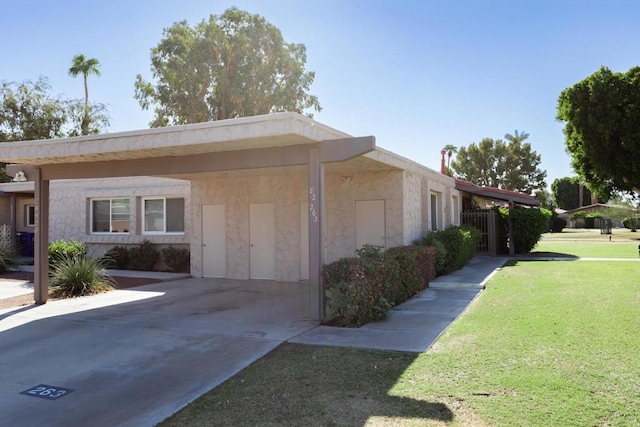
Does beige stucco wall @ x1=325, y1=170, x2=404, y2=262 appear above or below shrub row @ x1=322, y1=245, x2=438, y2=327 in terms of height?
above

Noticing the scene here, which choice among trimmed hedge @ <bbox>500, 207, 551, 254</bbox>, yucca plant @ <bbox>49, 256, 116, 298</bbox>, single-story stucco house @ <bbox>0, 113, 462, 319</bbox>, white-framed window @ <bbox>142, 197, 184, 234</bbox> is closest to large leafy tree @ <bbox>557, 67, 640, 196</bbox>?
trimmed hedge @ <bbox>500, 207, 551, 254</bbox>

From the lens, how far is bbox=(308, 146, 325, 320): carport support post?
7684mm

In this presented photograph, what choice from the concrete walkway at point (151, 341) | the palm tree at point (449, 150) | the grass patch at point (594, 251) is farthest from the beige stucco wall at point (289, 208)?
the palm tree at point (449, 150)

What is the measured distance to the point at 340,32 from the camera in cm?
1323

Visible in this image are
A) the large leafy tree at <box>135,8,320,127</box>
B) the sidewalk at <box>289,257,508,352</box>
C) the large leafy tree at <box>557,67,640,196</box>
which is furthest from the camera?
the large leafy tree at <box>135,8,320,127</box>

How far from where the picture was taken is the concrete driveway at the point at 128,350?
452 cm

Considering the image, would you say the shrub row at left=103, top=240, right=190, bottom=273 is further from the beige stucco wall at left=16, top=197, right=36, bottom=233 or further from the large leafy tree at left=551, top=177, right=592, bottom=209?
the large leafy tree at left=551, top=177, right=592, bottom=209

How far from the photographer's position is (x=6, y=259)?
15.4 metres

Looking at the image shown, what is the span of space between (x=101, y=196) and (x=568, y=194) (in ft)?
222

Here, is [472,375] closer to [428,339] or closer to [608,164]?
[428,339]

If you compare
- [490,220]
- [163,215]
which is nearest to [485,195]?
[490,220]

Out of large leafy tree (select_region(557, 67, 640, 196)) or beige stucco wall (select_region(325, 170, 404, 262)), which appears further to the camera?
large leafy tree (select_region(557, 67, 640, 196))

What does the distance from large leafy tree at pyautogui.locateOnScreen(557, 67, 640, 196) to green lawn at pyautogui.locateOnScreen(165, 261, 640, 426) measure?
17.1 m

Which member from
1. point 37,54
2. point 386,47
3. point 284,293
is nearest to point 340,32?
point 386,47
